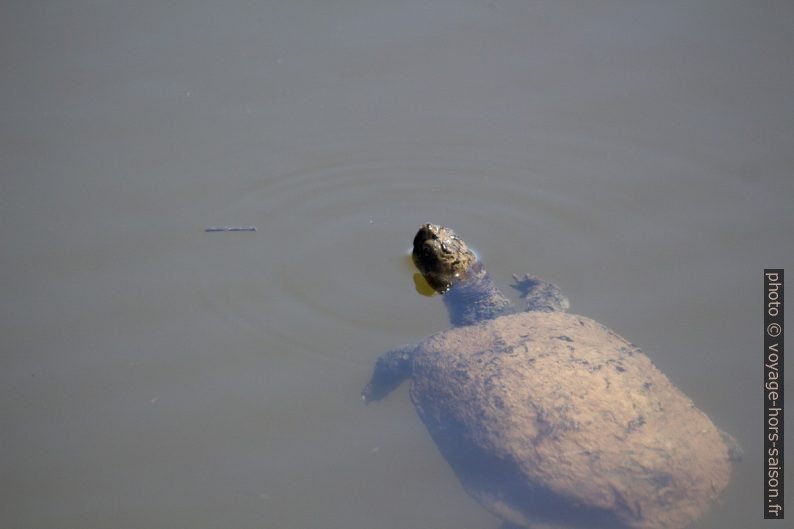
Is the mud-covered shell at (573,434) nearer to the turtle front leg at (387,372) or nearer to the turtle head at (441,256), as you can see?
the turtle front leg at (387,372)

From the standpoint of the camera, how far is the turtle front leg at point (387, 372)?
438 cm

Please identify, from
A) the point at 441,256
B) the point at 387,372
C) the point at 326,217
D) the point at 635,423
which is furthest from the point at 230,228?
the point at 635,423

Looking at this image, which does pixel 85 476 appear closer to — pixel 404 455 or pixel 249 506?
pixel 249 506

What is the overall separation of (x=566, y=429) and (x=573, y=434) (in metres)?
0.04

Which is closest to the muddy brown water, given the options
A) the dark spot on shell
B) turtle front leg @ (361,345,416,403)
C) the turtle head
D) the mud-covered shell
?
turtle front leg @ (361,345,416,403)

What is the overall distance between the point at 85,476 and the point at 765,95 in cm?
616

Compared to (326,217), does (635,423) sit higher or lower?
lower

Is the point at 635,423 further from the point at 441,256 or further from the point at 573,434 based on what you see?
the point at 441,256

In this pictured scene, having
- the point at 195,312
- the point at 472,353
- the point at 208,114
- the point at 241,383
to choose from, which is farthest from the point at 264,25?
the point at 472,353

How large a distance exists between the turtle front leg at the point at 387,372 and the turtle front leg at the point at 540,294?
3.08ft

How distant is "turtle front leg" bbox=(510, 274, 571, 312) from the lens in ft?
15.4

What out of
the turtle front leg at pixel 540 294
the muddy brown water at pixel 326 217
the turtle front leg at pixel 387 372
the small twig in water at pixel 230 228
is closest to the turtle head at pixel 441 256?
the muddy brown water at pixel 326 217

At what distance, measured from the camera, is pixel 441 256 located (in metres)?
4.82

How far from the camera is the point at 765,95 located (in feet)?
20.6
